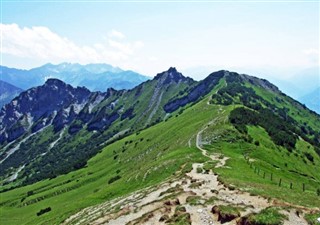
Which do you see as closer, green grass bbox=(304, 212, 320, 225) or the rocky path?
green grass bbox=(304, 212, 320, 225)

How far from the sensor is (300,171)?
142 metres

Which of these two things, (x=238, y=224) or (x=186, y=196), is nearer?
(x=238, y=224)

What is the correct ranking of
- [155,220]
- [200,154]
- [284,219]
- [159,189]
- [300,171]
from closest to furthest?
[284,219], [155,220], [159,189], [200,154], [300,171]

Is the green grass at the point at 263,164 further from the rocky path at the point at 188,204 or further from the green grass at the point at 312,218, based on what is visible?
the green grass at the point at 312,218

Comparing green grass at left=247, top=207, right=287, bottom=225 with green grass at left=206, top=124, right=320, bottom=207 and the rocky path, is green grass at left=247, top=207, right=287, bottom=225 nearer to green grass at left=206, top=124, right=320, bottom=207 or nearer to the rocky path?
the rocky path

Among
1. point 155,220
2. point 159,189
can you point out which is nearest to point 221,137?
point 159,189

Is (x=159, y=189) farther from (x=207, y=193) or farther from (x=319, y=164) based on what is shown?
(x=319, y=164)

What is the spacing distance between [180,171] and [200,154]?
23738 millimetres

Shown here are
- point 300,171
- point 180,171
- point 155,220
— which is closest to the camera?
point 155,220

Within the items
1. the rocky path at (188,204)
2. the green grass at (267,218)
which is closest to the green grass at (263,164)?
the rocky path at (188,204)

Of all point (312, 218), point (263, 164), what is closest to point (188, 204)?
point (312, 218)

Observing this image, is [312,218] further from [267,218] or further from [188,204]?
[188,204]

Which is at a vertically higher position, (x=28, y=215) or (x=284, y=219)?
(x=284, y=219)

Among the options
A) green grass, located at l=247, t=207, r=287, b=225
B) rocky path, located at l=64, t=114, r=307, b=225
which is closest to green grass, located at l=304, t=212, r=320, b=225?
rocky path, located at l=64, t=114, r=307, b=225
